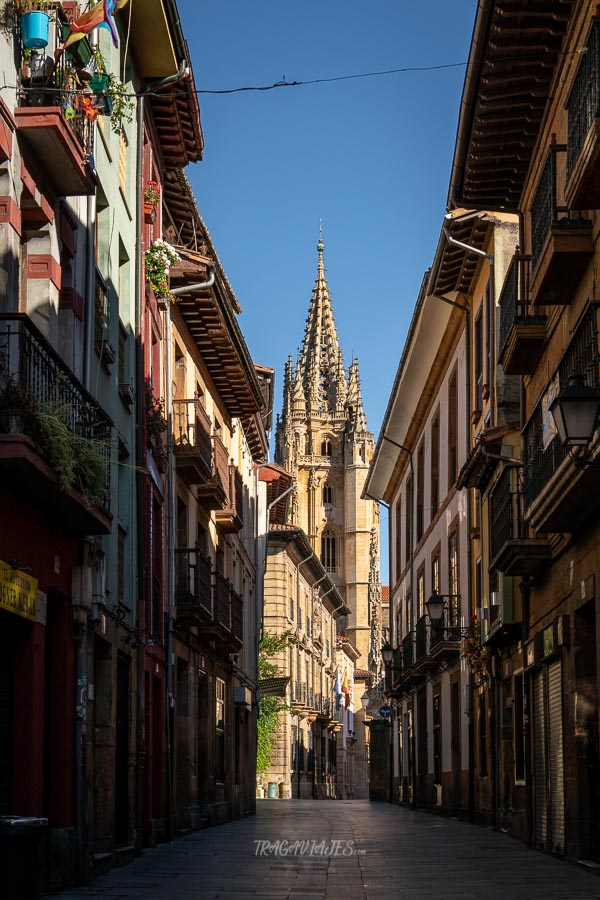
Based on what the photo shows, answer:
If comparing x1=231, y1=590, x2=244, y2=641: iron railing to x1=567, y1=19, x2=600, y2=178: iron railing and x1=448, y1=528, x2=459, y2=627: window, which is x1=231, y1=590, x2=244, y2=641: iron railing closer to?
x1=448, y1=528, x2=459, y2=627: window

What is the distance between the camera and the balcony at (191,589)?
24.8m

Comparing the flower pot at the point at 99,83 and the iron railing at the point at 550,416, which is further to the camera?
the flower pot at the point at 99,83

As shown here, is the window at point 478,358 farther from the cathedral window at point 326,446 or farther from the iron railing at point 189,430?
the cathedral window at point 326,446

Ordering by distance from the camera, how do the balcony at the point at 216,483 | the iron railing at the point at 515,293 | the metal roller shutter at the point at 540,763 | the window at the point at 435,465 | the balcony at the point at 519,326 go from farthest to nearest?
the window at the point at 435,465
the balcony at the point at 216,483
the iron railing at the point at 515,293
the metal roller shutter at the point at 540,763
the balcony at the point at 519,326

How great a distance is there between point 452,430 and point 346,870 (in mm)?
18438

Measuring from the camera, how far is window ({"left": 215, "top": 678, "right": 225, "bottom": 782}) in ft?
102

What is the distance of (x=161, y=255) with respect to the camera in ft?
69.0

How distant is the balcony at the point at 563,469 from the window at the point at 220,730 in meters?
15.8

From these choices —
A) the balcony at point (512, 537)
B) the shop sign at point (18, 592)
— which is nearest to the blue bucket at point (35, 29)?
the shop sign at point (18, 592)

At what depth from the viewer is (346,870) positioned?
1548 centimetres

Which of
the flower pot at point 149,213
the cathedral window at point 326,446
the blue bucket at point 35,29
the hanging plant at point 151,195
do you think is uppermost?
the cathedral window at point 326,446

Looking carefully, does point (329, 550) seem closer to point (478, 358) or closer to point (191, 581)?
point (478, 358)

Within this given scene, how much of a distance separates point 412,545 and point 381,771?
13602 mm

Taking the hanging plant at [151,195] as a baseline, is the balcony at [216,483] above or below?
below
